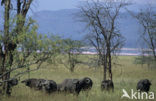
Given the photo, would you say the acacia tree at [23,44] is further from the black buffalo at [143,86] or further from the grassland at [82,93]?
the black buffalo at [143,86]

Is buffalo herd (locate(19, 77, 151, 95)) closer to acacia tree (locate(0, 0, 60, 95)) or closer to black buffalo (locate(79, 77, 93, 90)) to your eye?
black buffalo (locate(79, 77, 93, 90))

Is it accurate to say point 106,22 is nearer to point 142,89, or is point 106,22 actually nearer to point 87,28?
point 87,28

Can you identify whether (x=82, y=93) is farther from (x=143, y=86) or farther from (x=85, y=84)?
(x=143, y=86)

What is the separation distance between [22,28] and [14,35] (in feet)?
2.17

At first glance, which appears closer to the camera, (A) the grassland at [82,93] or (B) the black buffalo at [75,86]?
Answer: (A) the grassland at [82,93]

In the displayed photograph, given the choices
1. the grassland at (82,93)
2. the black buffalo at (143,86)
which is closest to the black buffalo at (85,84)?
the grassland at (82,93)

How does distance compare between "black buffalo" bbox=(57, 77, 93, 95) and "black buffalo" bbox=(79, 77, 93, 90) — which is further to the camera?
"black buffalo" bbox=(79, 77, 93, 90)

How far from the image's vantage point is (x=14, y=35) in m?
13.4

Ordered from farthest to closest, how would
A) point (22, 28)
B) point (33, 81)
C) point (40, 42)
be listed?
point (33, 81)
point (22, 28)
point (40, 42)

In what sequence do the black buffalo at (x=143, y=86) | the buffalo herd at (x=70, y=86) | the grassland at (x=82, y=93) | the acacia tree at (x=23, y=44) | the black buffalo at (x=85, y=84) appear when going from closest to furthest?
the acacia tree at (x=23, y=44) < the grassland at (x=82, y=93) < the buffalo herd at (x=70, y=86) < the black buffalo at (x=85, y=84) < the black buffalo at (x=143, y=86)

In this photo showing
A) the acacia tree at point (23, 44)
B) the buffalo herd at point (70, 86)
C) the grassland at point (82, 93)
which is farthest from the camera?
the buffalo herd at point (70, 86)

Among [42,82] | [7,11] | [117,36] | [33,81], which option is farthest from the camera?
[117,36]

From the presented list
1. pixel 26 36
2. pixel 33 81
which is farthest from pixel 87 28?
pixel 26 36

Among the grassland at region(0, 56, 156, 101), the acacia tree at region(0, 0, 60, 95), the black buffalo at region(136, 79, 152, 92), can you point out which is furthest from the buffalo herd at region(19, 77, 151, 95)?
the acacia tree at region(0, 0, 60, 95)
